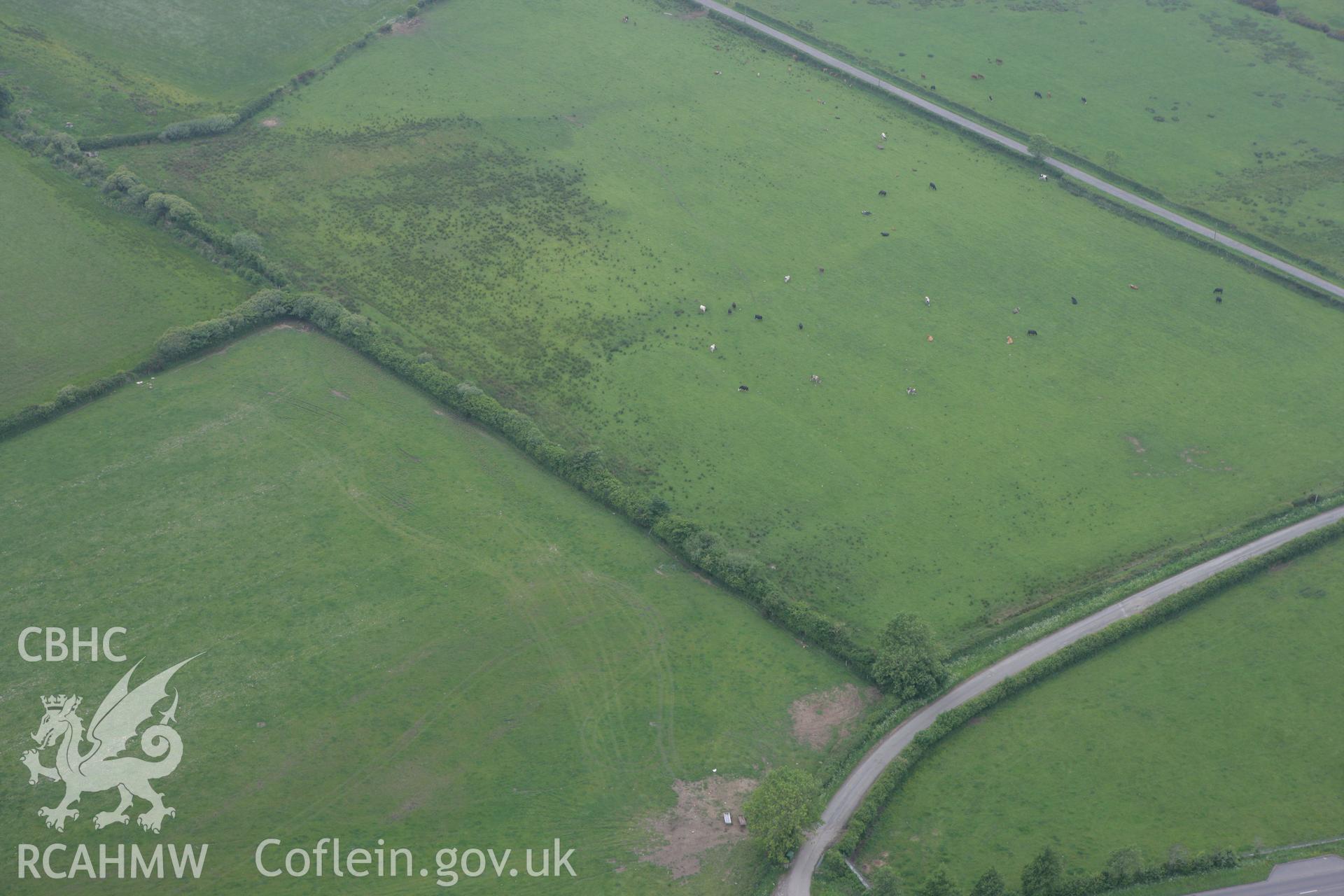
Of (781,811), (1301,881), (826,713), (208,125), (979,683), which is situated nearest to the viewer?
(781,811)

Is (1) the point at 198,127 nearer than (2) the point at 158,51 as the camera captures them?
Yes

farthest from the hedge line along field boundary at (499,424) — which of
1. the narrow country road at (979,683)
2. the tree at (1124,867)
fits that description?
the tree at (1124,867)

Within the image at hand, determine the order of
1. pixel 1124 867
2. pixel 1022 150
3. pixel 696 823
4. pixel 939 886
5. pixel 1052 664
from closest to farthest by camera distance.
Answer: pixel 939 886 → pixel 1124 867 → pixel 696 823 → pixel 1052 664 → pixel 1022 150

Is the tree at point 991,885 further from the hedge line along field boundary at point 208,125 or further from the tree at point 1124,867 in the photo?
the hedge line along field boundary at point 208,125

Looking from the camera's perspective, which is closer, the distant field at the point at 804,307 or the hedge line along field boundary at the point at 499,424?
the hedge line along field boundary at the point at 499,424

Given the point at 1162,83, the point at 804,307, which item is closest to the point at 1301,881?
the point at 804,307

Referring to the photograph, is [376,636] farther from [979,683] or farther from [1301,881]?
[1301,881]

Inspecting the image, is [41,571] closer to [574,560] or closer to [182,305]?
[182,305]

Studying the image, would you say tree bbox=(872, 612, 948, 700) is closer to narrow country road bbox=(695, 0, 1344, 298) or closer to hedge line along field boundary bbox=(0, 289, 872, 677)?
hedge line along field boundary bbox=(0, 289, 872, 677)
